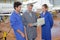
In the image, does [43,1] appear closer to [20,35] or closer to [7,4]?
[7,4]

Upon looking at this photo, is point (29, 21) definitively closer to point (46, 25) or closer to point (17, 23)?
point (17, 23)

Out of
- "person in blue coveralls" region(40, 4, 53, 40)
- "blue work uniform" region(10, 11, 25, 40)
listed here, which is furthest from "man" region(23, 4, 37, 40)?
"person in blue coveralls" region(40, 4, 53, 40)

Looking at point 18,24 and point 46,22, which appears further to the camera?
point 46,22

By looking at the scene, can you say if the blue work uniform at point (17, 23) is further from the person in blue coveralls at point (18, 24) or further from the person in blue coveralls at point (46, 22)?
the person in blue coveralls at point (46, 22)

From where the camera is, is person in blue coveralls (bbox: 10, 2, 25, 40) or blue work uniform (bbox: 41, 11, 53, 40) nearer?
person in blue coveralls (bbox: 10, 2, 25, 40)

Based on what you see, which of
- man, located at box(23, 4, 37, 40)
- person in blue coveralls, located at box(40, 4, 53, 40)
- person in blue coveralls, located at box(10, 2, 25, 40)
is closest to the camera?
person in blue coveralls, located at box(10, 2, 25, 40)


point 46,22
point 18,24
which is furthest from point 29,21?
point 46,22

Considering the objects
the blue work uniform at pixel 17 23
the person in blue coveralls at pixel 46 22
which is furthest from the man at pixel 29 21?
the person in blue coveralls at pixel 46 22

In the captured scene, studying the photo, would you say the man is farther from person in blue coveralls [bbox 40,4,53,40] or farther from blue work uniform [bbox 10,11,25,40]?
person in blue coveralls [bbox 40,4,53,40]

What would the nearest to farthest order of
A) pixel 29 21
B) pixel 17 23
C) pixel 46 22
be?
pixel 17 23 < pixel 29 21 < pixel 46 22

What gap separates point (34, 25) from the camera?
Answer: 12.3 feet

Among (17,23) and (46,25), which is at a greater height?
(17,23)

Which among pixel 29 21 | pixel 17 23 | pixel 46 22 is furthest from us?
pixel 46 22

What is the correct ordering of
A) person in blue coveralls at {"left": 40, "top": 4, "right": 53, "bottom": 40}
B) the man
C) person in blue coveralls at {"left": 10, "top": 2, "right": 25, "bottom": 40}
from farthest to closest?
1. person in blue coveralls at {"left": 40, "top": 4, "right": 53, "bottom": 40}
2. the man
3. person in blue coveralls at {"left": 10, "top": 2, "right": 25, "bottom": 40}
